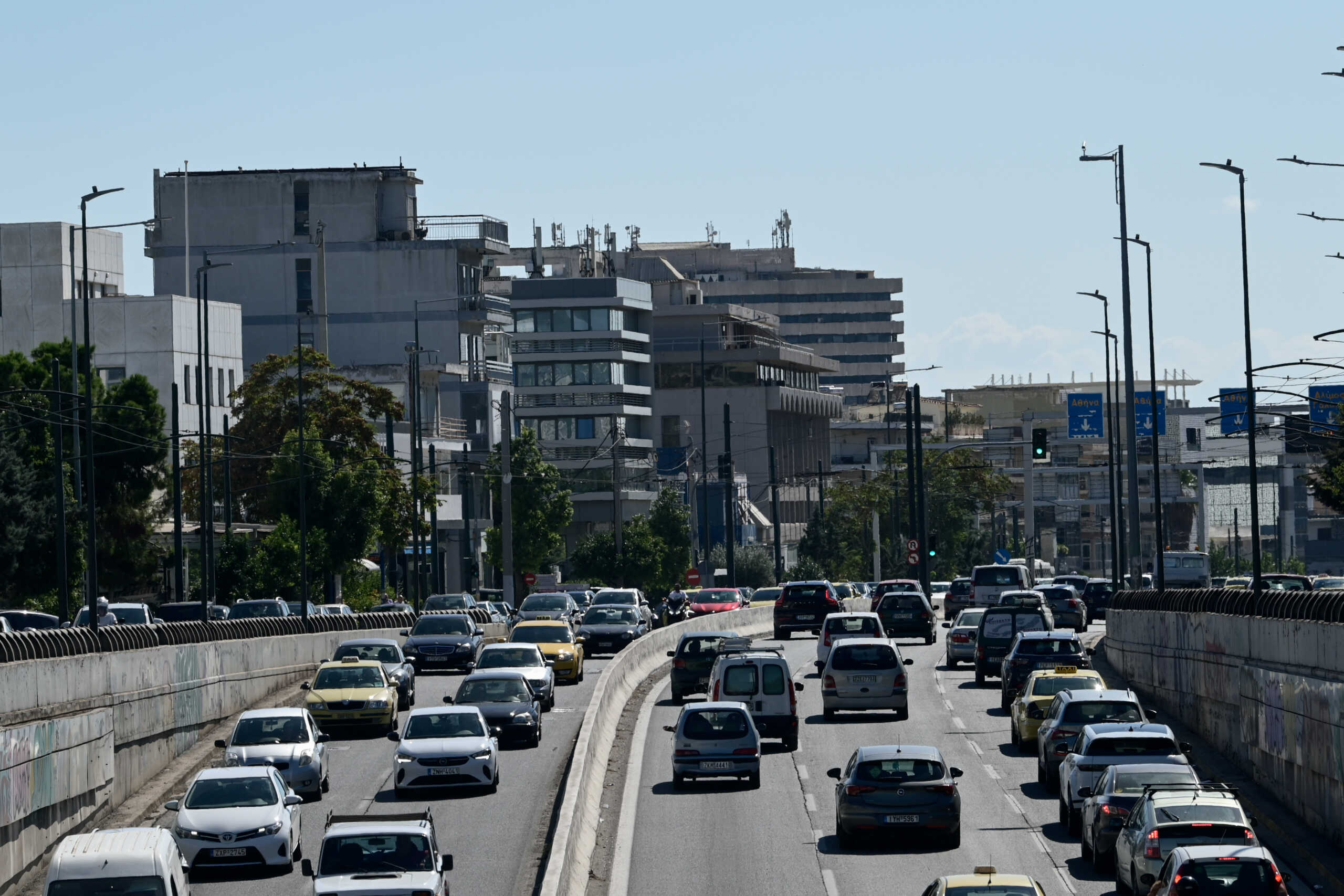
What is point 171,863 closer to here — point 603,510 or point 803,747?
point 803,747

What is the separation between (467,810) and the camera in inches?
1234

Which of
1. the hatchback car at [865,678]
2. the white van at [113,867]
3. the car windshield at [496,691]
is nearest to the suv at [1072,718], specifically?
the hatchback car at [865,678]

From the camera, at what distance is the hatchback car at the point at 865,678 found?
42000 millimetres

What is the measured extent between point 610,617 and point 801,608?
25.5ft

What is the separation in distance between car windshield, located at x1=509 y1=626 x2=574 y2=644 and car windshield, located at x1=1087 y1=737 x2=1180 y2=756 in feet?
77.9

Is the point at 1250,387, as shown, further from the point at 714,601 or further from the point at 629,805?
the point at 714,601

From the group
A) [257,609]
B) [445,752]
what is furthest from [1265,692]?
[257,609]

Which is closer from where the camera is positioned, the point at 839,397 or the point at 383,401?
the point at 383,401

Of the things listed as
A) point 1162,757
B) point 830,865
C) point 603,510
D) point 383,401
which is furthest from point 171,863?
point 603,510

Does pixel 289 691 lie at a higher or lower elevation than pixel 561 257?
lower

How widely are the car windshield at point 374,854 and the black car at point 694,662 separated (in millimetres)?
24875

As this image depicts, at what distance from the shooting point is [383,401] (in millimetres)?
89438

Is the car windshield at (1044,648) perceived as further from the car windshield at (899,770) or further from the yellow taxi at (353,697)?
the car windshield at (899,770)

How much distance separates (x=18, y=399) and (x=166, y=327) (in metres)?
29.4
